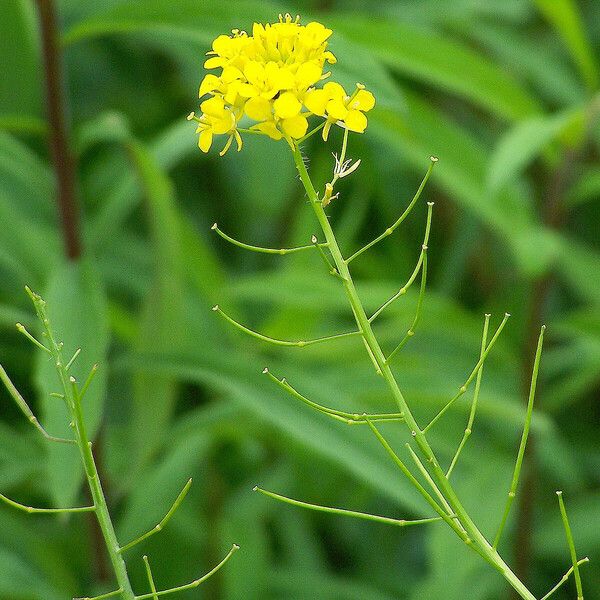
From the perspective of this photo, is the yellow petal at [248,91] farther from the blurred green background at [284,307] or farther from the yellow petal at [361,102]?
the blurred green background at [284,307]

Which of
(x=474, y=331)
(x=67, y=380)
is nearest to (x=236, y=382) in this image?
(x=474, y=331)

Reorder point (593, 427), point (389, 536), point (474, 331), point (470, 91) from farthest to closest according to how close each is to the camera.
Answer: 1. point (593, 427)
2. point (389, 536)
3. point (474, 331)
4. point (470, 91)

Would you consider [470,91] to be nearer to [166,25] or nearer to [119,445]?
[166,25]

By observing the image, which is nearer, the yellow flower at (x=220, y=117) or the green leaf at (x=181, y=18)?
the yellow flower at (x=220, y=117)

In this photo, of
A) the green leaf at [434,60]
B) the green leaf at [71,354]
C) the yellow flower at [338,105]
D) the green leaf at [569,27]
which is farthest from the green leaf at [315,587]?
the yellow flower at [338,105]

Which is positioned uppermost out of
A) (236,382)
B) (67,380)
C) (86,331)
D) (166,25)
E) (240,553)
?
(166,25)

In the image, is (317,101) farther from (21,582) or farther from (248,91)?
(21,582)

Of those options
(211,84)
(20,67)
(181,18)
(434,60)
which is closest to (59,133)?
(181,18)
